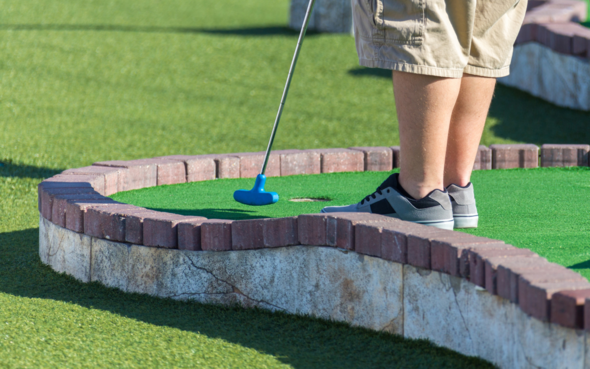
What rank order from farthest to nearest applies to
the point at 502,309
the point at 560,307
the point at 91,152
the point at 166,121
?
the point at 166,121 → the point at 91,152 → the point at 502,309 → the point at 560,307

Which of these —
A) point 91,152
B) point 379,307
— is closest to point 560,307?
point 379,307

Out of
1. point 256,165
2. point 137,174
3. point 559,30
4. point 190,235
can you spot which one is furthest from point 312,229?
point 559,30

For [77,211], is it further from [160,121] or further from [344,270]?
[160,121]

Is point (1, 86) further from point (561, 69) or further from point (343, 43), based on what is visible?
point (561, 69)

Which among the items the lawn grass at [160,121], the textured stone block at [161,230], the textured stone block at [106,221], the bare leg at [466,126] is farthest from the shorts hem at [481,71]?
the textured stone block at [106,221]

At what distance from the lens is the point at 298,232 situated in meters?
2.70

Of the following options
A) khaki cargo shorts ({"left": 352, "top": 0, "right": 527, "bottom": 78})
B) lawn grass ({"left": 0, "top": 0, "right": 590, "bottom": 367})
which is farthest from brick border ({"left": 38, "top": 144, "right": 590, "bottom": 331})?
khaki cargo shorts ({"left": 352, "top": 0, "right": 527, "bottom": 78})

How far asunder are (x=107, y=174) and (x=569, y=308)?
2565mm

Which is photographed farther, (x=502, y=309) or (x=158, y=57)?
(x=158, y=57)

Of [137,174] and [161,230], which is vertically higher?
[137,174]

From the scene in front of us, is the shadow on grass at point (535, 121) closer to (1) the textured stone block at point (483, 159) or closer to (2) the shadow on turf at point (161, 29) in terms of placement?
(1) the textured stone block at point (483, 159)

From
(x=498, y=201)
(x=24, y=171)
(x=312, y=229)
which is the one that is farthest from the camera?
(x=24, y=171)

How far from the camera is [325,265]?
2674 mm

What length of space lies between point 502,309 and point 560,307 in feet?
0.88
